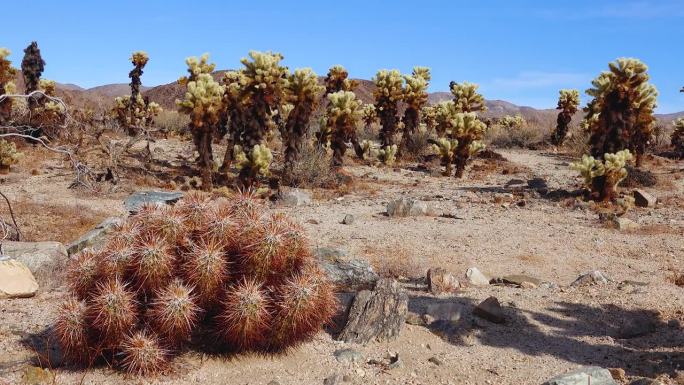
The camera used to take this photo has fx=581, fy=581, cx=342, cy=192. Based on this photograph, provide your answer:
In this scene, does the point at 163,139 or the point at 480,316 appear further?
the point at 163,139

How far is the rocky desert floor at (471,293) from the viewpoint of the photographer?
4520mm

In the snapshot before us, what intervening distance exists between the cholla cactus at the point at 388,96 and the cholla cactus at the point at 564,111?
37.6 feet

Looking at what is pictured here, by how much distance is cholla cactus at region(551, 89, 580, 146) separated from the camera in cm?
2819

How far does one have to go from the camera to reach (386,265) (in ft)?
24.5

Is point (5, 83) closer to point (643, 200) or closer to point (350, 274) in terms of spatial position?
point (350, 274)

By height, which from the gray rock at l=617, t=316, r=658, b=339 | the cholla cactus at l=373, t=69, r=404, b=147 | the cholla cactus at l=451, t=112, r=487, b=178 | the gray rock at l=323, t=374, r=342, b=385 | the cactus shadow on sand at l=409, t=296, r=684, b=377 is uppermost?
the cholla cactus at l=373, t=69, r=404, b=147

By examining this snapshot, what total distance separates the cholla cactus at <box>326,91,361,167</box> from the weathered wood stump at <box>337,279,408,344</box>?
12.3 metres

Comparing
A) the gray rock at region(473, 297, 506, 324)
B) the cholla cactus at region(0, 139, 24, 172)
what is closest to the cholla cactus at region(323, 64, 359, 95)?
the cholla cactus at region(0, 139, 24, 172)

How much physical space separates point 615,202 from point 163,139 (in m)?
17.6

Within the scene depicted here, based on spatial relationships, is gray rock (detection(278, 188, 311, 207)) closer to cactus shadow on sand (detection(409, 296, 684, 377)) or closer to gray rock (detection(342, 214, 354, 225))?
gray rock (detection(342, 214, 354, 225))

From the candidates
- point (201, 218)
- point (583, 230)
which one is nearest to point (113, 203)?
point (201, 218)

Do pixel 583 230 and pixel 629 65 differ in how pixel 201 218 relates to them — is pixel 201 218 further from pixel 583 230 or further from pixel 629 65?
pixel 629 65

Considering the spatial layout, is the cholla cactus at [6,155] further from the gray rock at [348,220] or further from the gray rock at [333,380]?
the gray rock at [333,380]

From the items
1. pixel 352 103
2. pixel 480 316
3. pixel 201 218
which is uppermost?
pixel 352 103
